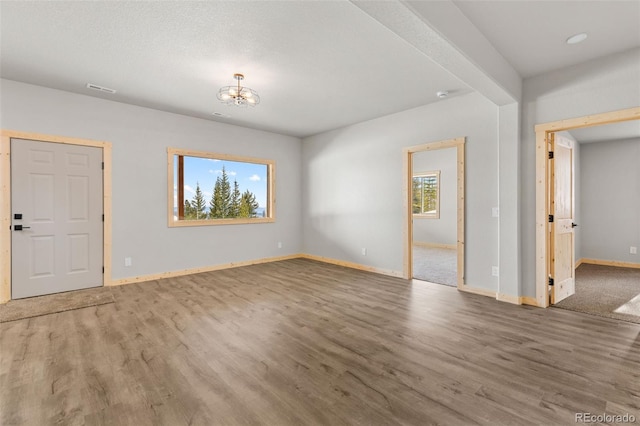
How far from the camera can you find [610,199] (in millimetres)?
6270

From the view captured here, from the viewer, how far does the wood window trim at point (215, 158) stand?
17.0ft

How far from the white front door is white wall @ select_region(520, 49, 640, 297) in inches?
236

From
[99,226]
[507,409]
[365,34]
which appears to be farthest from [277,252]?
[507,409]

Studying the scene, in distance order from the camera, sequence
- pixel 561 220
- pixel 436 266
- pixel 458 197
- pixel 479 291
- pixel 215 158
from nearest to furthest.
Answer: pixel 561 220
pixel 479 291
pixel 458 197
pixel 215 158
pixel 436 266

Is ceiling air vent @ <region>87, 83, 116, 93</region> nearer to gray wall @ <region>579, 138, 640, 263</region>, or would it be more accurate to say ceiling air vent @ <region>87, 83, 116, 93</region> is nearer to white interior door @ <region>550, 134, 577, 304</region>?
white interior door @ <region>550, 134, 577, 304</region>

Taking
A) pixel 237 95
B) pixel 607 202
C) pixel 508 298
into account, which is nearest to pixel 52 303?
pixel 237 95

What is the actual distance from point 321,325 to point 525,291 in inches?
105

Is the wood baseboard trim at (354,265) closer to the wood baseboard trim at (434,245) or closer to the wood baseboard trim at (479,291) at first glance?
the wood baseboard trim at (479,291)

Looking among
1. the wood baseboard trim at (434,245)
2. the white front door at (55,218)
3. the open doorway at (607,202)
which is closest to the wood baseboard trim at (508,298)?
the open doorway at (607,202)

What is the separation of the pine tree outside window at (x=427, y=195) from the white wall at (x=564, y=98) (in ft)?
16.9

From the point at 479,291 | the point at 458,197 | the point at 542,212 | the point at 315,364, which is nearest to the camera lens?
the point at 315,364

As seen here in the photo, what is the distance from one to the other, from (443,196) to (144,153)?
7.69 metres

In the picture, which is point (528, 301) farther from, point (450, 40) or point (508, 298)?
point (450, 40)

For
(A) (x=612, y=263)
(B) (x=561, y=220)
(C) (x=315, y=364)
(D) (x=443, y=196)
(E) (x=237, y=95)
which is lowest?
(C) (x=315, y=364)
